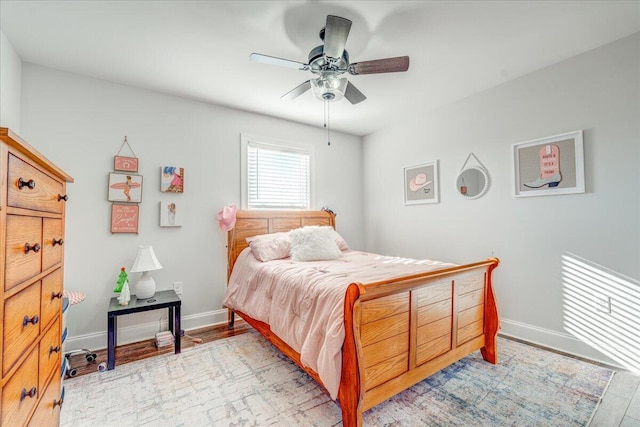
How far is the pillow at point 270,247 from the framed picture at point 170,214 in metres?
0.78

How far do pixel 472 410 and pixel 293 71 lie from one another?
9.48 feet

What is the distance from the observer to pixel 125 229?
2797mm

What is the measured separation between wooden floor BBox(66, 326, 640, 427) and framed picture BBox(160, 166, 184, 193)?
1506mm

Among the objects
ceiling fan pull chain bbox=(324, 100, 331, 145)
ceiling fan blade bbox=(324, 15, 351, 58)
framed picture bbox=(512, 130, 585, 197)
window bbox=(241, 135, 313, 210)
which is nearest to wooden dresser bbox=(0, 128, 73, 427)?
ceiling fan blade bbox=(324, 15, 351, 58)

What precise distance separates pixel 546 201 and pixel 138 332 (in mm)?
4064

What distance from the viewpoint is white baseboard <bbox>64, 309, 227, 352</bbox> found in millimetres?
2594

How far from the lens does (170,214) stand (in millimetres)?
3029

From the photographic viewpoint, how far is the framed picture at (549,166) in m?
2.47

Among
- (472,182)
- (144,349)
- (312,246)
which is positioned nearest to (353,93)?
(312,246)

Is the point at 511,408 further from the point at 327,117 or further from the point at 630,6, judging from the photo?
the point at 327,117

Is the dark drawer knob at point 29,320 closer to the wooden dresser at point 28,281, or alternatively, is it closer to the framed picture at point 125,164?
the wooden dresser at point 28,281

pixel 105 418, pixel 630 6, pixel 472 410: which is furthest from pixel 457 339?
pixel 630 6

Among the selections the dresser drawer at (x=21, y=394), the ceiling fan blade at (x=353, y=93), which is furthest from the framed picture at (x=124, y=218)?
the ceiling fan blade at (x=353, y=93)

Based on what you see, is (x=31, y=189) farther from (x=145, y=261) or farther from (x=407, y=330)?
(x=407, y=330)
